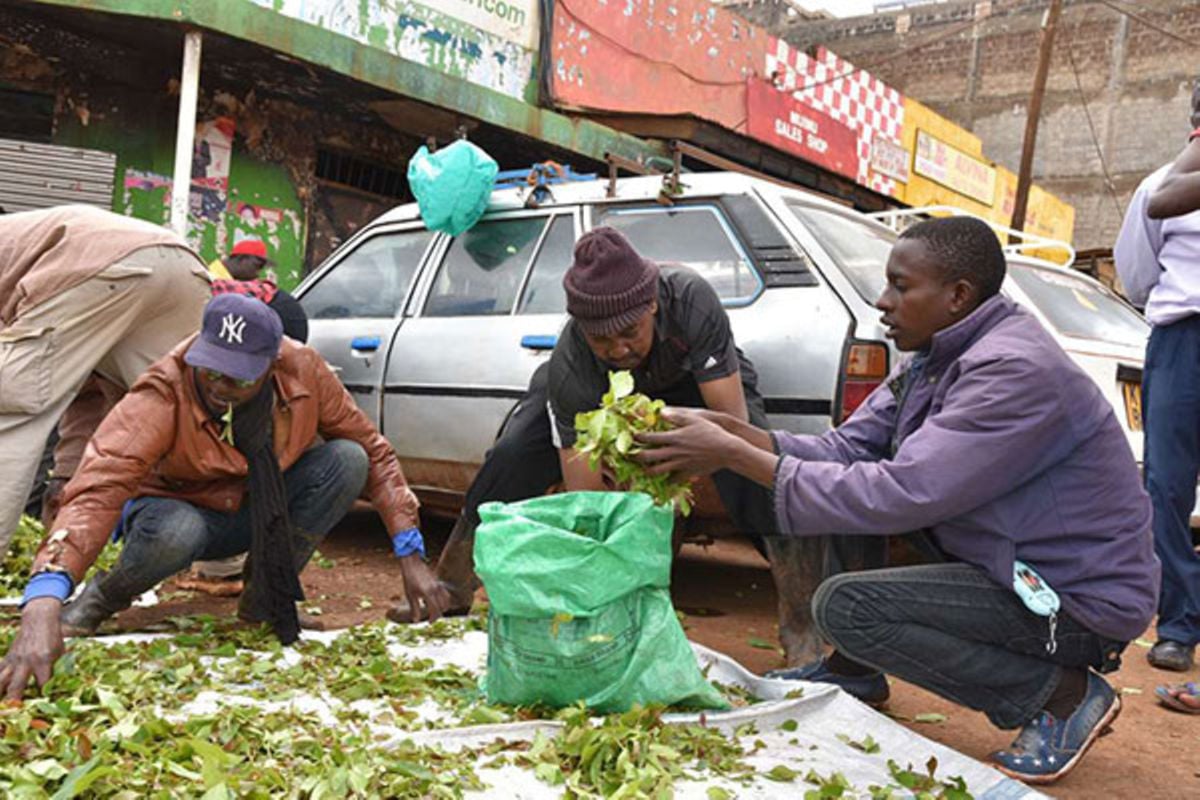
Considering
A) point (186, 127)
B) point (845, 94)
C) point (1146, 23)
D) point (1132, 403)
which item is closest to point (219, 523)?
point (1132, 403)

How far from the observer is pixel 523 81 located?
10750 mm

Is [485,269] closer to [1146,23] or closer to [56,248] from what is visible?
[56,248]

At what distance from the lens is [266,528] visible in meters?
3.56

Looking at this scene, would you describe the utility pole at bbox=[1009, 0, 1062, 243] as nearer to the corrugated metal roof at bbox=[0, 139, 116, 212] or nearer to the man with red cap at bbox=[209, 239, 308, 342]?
the man with red cap at bbox=[209, 239, 308, 342]

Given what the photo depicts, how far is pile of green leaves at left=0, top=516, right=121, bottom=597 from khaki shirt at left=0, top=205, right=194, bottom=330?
869 mm

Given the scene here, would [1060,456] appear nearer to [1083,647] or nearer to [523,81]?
[1083,647]

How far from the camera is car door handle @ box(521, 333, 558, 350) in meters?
4.61

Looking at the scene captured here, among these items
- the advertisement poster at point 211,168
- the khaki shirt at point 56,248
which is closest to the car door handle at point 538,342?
the khaki shirt at point 56,248

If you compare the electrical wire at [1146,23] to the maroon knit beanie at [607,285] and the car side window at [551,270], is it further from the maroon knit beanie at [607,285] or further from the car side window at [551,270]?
the maroon knit beanie at [607,285]

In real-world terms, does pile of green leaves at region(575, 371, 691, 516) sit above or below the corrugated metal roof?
below

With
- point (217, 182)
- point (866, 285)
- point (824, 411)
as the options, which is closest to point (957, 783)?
point (824, 411)

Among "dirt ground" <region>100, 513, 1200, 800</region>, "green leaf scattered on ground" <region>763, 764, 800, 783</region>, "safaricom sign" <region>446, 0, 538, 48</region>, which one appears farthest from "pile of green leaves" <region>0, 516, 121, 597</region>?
"safaricom sign" <region>446, 0, 538, 48</region>

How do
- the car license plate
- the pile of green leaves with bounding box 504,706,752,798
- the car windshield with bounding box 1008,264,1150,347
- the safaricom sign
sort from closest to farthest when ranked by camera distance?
the pile of green leaves with bounding box 504,706,752,798
the car license plate
the car windshield with bounding box 1008,264,1150,347
the safaricom sign

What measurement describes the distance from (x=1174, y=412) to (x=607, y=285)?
2.20m
